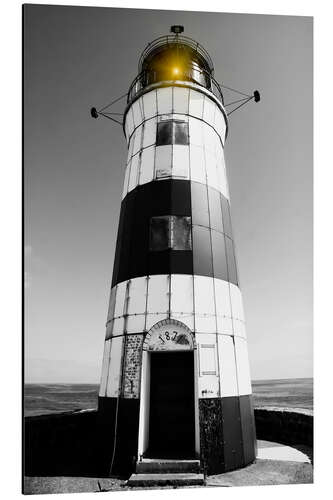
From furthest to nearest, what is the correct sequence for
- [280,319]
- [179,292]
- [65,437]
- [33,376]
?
1. [65,437]
2. [280,319]
3. [179,292]
4. [33,376]

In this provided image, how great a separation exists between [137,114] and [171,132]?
0.97 metres

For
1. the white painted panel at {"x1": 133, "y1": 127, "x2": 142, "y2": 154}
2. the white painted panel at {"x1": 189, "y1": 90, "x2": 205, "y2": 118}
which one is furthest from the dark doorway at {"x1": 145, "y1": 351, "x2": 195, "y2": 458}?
the white painted panel at {"x1": 189, "y1": 90, "x2": 205, "y2": 118}

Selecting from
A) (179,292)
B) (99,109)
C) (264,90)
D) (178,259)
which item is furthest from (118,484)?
(264,90)

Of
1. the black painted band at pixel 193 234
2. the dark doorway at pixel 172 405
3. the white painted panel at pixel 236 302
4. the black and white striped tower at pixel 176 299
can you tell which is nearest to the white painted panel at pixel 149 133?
the black and white striped tower at pixel 176 299

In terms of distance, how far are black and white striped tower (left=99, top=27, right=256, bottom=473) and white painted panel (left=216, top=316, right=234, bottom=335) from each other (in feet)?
0.10

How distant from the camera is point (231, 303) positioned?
6414mm

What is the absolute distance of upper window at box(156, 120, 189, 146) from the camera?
23.2 ft

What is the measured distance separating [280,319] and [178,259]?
2248 mm

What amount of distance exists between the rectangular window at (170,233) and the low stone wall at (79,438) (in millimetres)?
2885

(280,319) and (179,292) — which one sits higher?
(179,292)

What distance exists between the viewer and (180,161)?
6910mm

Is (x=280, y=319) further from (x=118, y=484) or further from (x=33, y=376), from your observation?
(x=33, y=376)

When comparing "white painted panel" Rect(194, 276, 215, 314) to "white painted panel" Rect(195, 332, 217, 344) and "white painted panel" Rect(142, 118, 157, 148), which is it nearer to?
"white painted panel" Rect(195, 332, 217, 344)
